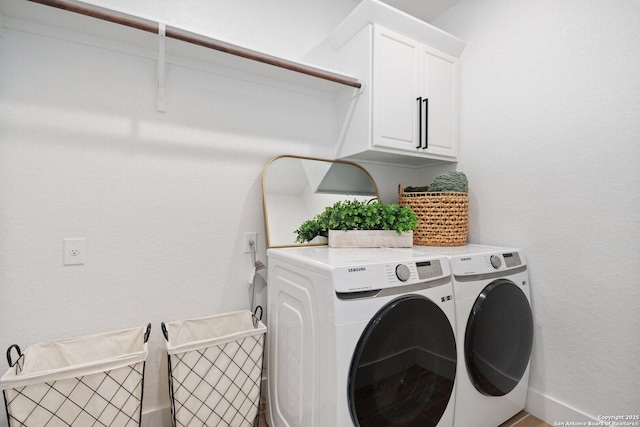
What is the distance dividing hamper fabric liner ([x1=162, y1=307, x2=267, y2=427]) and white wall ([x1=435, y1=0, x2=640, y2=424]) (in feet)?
A: 5.08

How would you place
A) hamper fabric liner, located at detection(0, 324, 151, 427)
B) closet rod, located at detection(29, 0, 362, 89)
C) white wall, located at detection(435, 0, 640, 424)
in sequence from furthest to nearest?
white wall, located at detection(435, 0, 640, 424), closet rod, located at detection(29, 0, 362, 89), hamper fabric liner, located at detection(0, 324, 151, 427)

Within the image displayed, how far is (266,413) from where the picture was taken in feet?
5.43

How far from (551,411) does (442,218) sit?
1.16 metres

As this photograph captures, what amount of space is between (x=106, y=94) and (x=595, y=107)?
7.69 feet

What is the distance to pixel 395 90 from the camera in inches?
71.8

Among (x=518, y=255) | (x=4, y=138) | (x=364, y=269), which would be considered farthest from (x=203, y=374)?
(x=518, y=255)

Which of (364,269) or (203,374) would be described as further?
(203,374)

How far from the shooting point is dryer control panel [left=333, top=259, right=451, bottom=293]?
1.07 meters

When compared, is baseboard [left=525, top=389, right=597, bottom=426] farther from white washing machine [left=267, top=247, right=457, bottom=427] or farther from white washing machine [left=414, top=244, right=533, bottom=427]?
white washing machine [left=267, top=247, right=457, bottom=427]

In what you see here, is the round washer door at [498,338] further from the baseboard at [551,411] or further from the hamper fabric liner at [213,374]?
the hamper fabric liner at [213,374]

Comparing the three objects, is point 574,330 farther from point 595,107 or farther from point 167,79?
point 167,79

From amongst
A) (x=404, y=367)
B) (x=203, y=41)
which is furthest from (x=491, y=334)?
(x=203, y=41)

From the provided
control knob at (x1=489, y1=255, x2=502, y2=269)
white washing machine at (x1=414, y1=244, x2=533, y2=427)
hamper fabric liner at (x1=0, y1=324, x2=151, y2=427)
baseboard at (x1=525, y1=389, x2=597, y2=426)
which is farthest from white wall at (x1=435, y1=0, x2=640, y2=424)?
hamper fabric liner at (x1=0, y1=324, x2=151, y2=427)

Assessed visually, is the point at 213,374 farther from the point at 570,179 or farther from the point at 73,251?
the point at 570,179
